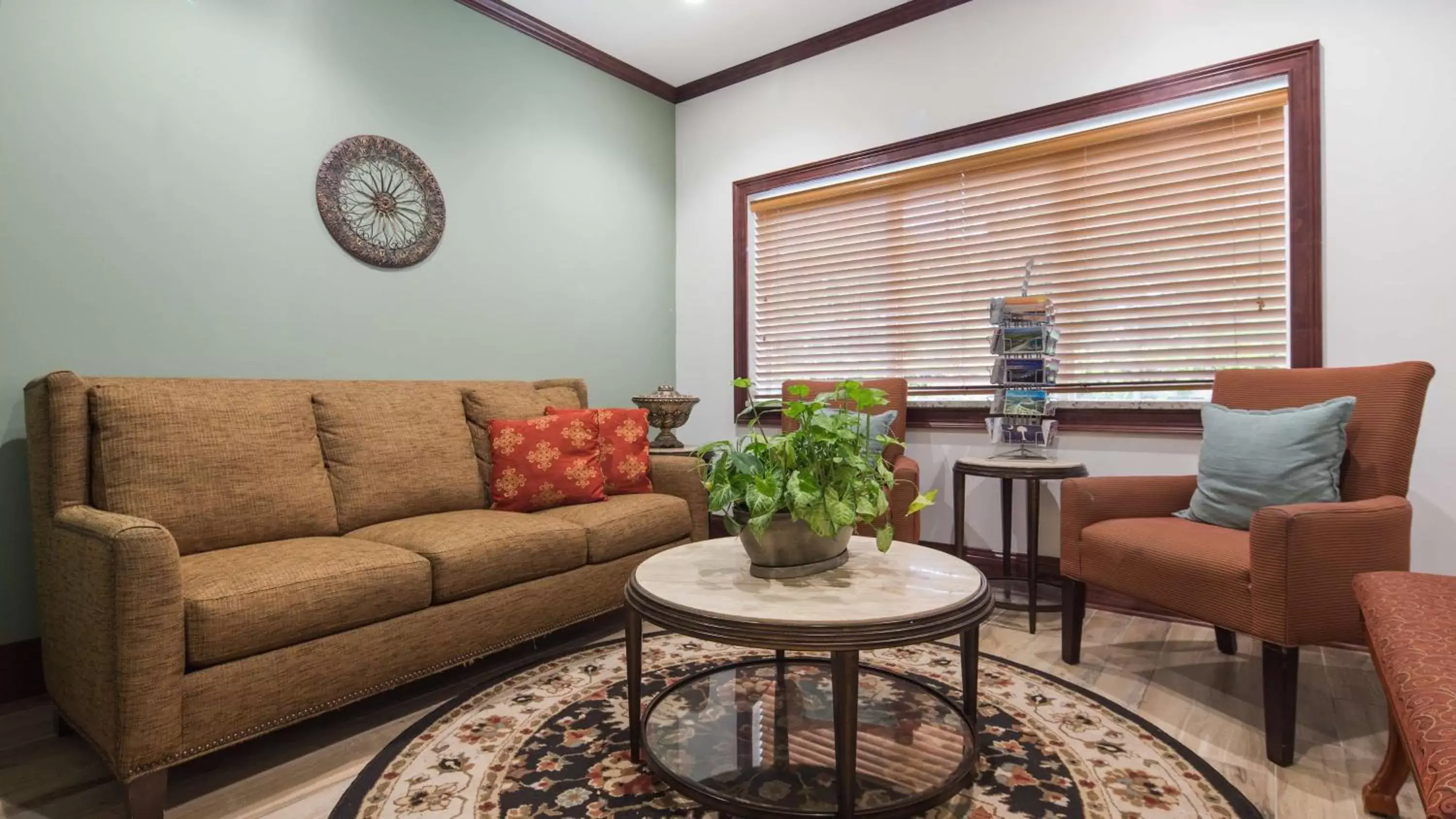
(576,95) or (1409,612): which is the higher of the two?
(576,95)

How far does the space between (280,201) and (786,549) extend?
2.31 m

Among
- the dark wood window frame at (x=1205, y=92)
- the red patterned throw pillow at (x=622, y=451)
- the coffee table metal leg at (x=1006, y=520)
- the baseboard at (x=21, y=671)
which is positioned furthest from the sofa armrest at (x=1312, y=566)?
the baseboard at (x=21, y=671)

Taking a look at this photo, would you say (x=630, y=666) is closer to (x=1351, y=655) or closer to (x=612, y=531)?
(x=612, y=531)

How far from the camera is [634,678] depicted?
1666 millimetres

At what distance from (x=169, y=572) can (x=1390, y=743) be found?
252 centimetres

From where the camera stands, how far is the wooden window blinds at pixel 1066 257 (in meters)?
2.69

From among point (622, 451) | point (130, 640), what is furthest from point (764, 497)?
point (622, 451)

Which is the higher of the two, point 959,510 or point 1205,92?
point 1205,92

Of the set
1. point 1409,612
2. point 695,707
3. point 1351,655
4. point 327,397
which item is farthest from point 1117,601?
point 327,397

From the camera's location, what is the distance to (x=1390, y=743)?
57.4 inches

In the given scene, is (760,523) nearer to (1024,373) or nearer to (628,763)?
(628,763)

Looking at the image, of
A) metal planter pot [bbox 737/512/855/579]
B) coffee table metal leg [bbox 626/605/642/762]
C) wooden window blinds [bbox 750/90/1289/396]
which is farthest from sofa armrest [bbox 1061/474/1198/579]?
coffee table metal leg [bbox 626/605/642/762]

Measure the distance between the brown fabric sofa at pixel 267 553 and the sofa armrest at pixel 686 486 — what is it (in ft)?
0.38

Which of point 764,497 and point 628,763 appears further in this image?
point 628,763
